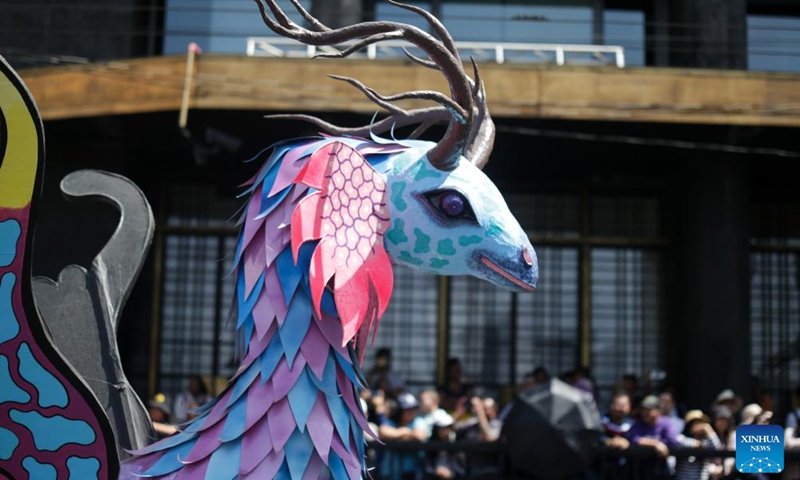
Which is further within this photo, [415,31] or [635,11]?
[635,11]

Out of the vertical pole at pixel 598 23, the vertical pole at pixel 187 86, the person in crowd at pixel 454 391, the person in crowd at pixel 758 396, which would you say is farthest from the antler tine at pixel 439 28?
the vertical pole at pixel 598 23

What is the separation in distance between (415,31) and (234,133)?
8.06 meters

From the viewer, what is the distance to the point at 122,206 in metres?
4.36

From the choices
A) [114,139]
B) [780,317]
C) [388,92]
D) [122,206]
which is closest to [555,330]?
[780,317]

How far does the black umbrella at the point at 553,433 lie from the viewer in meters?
6.39

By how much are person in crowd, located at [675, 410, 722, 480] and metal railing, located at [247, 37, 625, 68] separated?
405 cm

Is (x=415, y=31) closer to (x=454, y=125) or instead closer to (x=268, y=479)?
(x=454, y=125)

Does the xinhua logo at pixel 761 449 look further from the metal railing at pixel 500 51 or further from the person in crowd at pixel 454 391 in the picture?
the metal railing at pixel 500 51

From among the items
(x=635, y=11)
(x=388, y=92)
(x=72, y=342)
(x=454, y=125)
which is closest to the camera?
(x=454, y=125)

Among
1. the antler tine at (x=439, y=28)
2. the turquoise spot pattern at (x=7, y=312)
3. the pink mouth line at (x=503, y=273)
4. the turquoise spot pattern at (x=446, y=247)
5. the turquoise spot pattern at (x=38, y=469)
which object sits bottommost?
the turquoise spot pattern at (x=38, y=469)

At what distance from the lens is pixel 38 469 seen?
378 cm

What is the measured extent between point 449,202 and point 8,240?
1330 millimetres

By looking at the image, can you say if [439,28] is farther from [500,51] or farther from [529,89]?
[500,51]

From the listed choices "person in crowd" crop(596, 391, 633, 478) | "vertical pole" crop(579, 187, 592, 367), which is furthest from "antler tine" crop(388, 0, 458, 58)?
"vertical pole" crop(579, 187, 592, 367)
